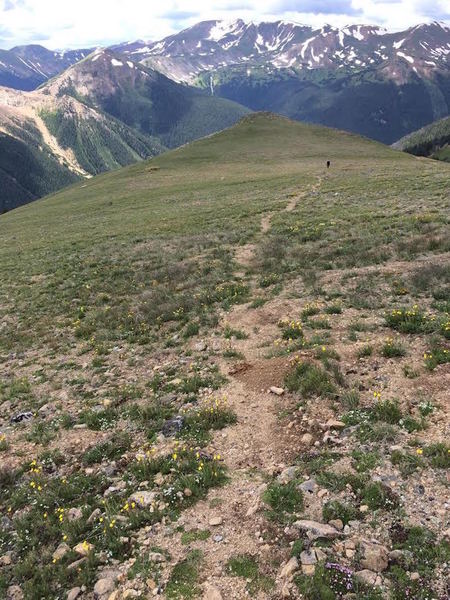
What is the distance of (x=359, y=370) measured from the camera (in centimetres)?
1238

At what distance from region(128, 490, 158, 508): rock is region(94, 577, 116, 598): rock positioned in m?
1.65

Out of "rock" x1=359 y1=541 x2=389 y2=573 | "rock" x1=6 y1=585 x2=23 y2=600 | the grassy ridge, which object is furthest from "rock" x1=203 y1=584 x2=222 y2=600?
the grassy ridge

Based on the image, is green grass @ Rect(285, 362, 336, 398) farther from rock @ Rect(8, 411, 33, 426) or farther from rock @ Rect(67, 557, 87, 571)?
rock @ Rect(8, 411, 33, 426)

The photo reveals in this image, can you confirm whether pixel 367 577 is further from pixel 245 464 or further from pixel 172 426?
pixel 172 426

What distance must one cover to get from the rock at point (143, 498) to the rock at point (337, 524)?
150 inches

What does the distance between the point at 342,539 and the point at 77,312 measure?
718 inches

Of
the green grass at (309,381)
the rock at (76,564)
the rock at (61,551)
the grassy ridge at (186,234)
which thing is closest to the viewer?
the rock at (76,564)

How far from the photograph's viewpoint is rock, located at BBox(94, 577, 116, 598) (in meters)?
7.36

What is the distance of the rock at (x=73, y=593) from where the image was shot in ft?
24.3

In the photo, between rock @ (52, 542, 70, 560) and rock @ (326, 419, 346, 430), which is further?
rock @ (326, 419, 346, 430)

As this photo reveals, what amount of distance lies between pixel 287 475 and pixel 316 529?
1.62 m

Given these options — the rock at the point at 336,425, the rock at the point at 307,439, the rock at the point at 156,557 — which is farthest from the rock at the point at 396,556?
the rock at the point at 156,557

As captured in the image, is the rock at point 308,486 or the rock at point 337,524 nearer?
the rock at point 337,524

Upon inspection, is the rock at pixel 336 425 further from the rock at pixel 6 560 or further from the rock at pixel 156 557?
the rock at pixel 6 560
